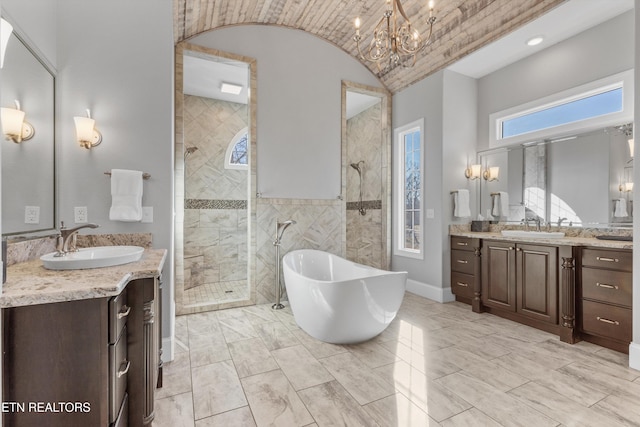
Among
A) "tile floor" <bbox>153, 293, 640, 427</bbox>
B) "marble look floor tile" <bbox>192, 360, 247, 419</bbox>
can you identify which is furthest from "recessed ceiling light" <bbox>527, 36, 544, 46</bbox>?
"marble look floor tile" <bbox>192, 360, 247, 419</bbox>

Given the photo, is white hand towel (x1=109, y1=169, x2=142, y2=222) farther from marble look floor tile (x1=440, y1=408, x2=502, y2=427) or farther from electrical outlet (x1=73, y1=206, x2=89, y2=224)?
marble look floor tile (x1=440, y1=408, x2=502, y2=427)

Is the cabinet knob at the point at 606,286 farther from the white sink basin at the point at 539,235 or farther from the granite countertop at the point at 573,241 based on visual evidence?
the white sink basin at the point at 539,235

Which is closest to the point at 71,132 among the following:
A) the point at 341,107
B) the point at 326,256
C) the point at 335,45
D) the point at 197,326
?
the point at 197,326

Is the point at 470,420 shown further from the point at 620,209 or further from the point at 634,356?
the point at 620,209

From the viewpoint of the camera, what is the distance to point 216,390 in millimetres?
1910

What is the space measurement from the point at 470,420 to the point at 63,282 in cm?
201

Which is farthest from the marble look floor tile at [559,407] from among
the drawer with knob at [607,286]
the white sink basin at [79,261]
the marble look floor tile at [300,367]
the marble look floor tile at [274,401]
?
the white sink basin at [79,261]

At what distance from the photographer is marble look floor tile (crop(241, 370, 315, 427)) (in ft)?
5.32

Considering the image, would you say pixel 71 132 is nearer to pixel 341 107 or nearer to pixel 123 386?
pixel 123 386

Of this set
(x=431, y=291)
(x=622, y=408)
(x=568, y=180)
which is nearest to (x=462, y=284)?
(x=431, y=291)

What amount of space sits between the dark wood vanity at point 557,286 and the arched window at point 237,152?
143 inches

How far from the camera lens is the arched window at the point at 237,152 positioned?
16.5 ft

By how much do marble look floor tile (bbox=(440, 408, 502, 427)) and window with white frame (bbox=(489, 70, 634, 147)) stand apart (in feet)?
9.52

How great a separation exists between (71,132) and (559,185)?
14.2 ft
